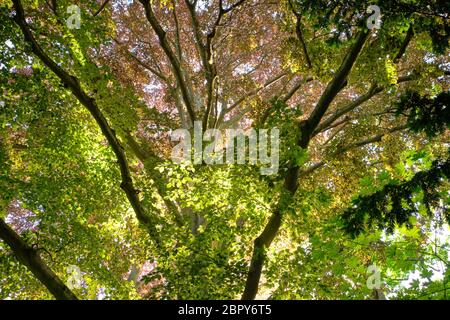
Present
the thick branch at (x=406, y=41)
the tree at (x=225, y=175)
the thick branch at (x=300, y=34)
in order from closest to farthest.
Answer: the tree at (x=225, y=175), the thick branch at (x=406, y=41), the thick branch at (x=300, y=34)

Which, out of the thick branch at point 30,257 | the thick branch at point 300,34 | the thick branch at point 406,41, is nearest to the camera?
the thick branch at point 30,257

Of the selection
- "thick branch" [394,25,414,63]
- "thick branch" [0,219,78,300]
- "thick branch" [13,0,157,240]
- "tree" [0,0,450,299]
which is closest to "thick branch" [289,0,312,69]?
"tree" [0,0,450,299]

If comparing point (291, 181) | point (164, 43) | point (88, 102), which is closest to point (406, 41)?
point (291, 181)

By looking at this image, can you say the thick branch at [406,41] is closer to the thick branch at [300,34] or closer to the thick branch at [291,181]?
the thick branch at [291,181]

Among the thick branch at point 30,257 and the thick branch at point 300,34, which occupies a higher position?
the thick branch at point 300,34

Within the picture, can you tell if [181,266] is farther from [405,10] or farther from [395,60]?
[395,60]

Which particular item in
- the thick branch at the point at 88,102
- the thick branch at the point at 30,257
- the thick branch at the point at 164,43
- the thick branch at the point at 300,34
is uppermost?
the thick branch at the point at 164,43

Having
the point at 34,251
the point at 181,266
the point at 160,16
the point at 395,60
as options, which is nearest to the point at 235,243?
the point at 181,266

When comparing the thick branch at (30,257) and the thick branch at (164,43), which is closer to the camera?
the thick branch at (30,257)

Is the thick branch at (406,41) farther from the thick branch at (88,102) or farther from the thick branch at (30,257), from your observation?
the thick branch at (30,257)

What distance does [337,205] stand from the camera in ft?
36.3

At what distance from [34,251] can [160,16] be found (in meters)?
9.85

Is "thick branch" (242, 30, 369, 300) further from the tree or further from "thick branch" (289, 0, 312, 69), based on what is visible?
"thick branch" (289, 0, 312, 69)

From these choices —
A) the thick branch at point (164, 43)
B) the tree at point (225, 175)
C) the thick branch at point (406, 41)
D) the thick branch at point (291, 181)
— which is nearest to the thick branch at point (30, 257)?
the tree at point (225, 175)
